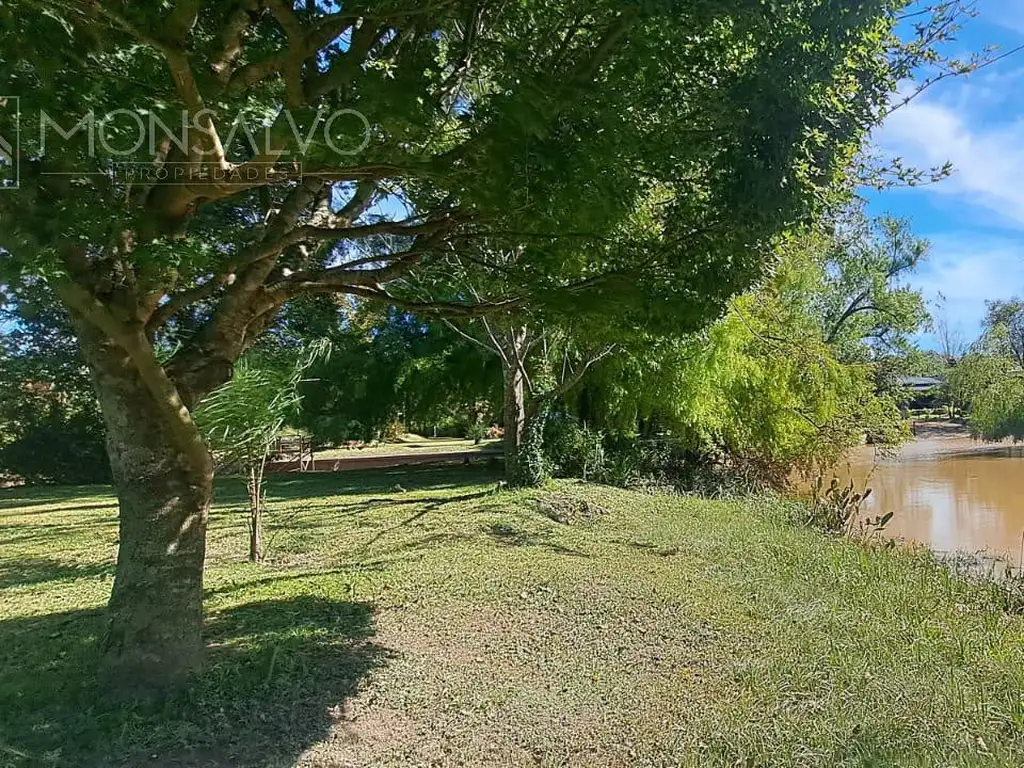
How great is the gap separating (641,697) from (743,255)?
235 centimetres

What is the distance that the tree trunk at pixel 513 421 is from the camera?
36.7ft

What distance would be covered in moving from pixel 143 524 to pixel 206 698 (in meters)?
0.91

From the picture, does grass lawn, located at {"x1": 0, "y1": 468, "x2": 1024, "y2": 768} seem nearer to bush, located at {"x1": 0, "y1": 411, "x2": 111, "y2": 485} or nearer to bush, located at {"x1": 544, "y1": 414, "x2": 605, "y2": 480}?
bush, located at {"x1": 544, "y1": 414, "x2": 605, "y2": 480}

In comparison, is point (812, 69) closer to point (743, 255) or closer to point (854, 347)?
point (743, 255)

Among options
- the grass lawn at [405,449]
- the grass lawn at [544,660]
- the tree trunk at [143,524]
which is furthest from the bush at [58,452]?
the tree trunk at [143,524]

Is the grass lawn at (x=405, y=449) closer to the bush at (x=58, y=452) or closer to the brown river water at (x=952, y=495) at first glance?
the bush at (x=58, y=452)

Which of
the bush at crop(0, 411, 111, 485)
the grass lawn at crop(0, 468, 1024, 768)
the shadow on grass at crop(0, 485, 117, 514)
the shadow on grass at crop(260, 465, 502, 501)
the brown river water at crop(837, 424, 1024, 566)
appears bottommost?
the brown river water at crop(837, 424, 1024, 566)

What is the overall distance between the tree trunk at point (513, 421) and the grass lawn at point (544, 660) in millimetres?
4182

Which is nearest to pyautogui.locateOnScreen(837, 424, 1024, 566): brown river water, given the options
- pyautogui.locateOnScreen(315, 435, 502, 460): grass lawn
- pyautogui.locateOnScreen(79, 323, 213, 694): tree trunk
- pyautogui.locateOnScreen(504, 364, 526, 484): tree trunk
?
pyautogui.locateOnScreen(504, 364, 526, 484): tree trunk

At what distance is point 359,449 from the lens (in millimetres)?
25094

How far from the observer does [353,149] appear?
104 inches

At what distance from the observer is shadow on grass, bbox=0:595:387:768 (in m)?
2.70

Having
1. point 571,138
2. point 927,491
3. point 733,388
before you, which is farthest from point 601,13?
point 927,491
